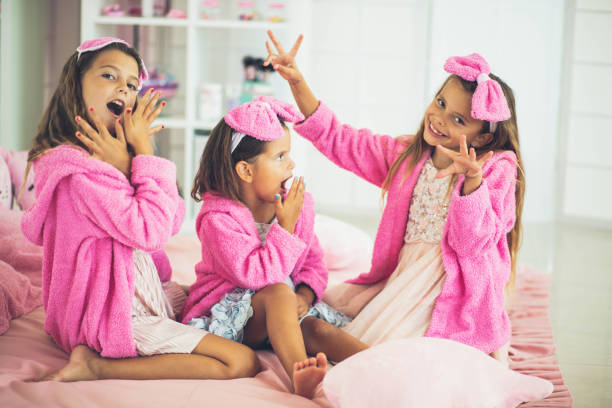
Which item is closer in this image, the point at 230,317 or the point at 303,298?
the point at 230,317

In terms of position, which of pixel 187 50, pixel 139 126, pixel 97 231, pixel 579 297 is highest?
pixel 187 50

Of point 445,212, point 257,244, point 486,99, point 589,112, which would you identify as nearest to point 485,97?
point 486,99

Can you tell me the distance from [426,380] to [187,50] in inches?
94.4

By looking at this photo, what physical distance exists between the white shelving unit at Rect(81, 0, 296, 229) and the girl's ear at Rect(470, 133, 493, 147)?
167cm

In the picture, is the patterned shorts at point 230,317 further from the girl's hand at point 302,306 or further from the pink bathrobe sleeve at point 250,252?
the girl's hand at point 302,306

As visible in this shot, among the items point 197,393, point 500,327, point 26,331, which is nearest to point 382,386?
point 197,393

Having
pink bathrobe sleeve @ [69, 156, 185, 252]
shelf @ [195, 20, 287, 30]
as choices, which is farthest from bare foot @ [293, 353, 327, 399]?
shelf @ [195, 20, 287, 30]

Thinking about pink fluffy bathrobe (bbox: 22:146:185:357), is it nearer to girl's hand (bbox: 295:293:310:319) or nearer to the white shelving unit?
girl's hand (bbox: 295:293:310:319)

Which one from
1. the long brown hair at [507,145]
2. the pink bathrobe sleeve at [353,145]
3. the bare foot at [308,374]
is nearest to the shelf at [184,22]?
the pink bathrobe sleeve at [353,145]

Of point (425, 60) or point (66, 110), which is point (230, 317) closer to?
point (66, 110)

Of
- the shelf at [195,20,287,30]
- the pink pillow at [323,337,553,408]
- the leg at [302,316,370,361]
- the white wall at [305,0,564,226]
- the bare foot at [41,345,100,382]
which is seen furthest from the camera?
the white wall at [305,0,564,226]

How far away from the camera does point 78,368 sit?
4.41 ft

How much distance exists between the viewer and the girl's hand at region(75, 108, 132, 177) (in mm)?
1391

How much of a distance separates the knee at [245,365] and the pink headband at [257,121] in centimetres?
Answer: 49
